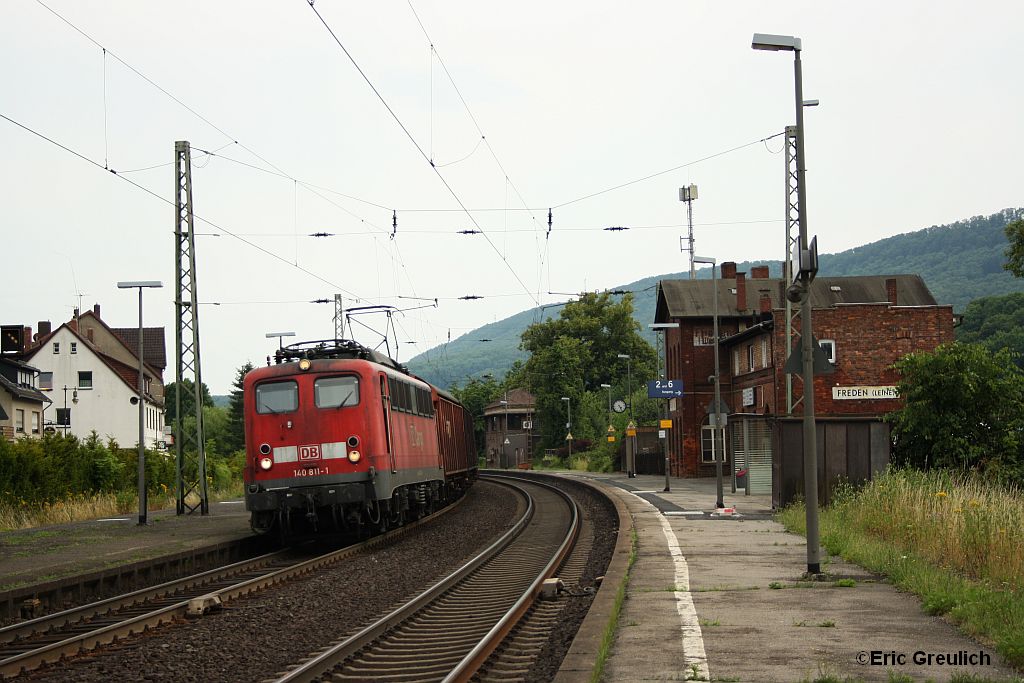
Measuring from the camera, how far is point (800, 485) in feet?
74.4

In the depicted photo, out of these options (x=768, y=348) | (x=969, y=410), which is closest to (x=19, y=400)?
(x=768, y=348)

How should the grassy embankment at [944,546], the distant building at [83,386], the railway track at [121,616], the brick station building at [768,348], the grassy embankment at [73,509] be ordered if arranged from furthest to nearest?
the distant building at [83,386], the brick station building at [768,348], the grassy embankment at [73,509], the railway track at [121,616], the grassy embankment at [944,546]

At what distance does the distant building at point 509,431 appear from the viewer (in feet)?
348

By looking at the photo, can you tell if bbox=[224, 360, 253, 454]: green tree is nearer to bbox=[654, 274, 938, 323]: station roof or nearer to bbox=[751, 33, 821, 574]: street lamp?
bbox=[654, 274, 938, 323]: station roof

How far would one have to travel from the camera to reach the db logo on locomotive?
720 inches

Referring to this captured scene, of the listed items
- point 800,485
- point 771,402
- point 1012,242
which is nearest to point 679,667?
point 800,485

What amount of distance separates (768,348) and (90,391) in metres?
44.4

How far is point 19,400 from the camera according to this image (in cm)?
5109

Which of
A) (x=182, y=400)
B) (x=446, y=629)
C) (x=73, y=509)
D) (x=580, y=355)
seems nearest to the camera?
(x=446, y=629)

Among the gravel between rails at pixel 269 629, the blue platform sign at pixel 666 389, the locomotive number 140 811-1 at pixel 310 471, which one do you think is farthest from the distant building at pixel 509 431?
the gravel between rails at pixel 269 629

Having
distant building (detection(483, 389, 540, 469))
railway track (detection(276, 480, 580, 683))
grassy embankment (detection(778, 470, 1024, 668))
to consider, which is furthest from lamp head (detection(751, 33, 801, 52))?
distant building (detection(483, 389, 540, 469))

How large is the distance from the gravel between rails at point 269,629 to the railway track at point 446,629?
43 cm

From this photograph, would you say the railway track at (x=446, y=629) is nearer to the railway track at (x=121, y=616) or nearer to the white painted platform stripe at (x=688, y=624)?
the white painted platform stripe at (x=688, y=624)

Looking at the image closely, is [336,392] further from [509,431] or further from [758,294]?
[509,431]
